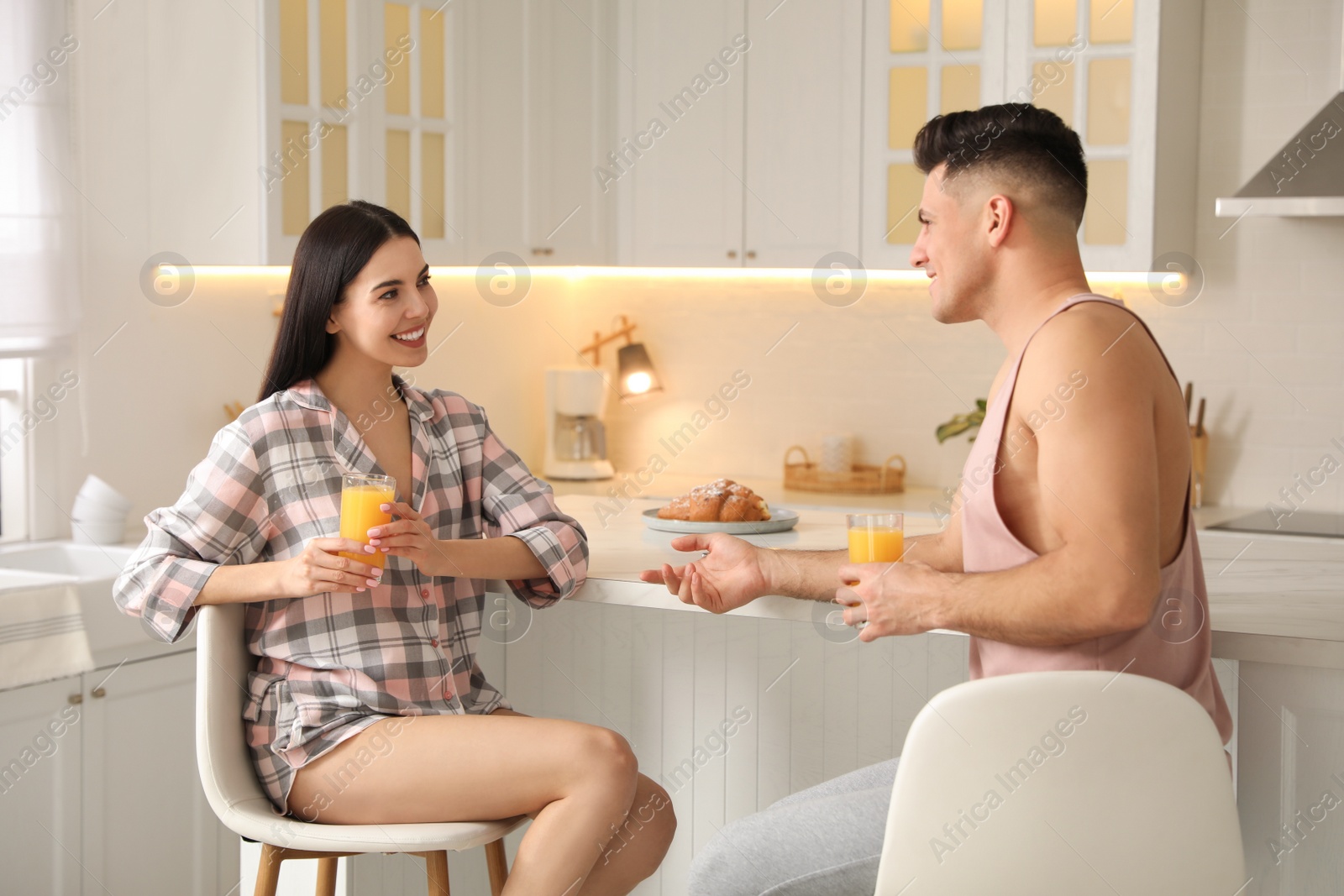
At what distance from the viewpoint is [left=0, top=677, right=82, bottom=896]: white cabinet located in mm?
2342

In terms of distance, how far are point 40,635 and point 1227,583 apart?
1934 mm

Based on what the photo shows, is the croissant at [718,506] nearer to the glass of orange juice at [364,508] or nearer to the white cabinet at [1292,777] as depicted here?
the glass of orange juice at [364,508]

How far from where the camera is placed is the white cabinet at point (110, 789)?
2369 millimetres

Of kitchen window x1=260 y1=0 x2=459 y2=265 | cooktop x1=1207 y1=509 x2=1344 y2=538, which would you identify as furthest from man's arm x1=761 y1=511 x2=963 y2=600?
cooktop x1=1207 y1=509 x2=1344 y2=538

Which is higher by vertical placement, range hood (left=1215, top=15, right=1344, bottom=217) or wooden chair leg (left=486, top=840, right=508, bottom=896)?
range hood (left=1215, top=15, right=1344, bottom=217)

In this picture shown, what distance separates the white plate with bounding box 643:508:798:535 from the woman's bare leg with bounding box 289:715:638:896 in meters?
0.57

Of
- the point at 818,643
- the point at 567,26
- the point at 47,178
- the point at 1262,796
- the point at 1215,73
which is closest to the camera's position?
the point at 1262,796

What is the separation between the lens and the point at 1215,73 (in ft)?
11.4

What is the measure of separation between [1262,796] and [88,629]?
1.95 meters

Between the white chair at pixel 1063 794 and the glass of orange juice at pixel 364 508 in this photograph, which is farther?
the glass of orange juice at pixel 364 508

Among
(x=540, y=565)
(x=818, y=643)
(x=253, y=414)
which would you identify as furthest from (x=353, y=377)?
(x=818, y=643)

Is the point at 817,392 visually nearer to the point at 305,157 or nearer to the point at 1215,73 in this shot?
the point at 1215,73

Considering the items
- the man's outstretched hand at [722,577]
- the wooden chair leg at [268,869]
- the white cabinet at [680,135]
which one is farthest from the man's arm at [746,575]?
the white cabinet at [680,135]

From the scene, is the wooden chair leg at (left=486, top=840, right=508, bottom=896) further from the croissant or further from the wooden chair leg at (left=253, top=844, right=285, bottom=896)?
the croissant
